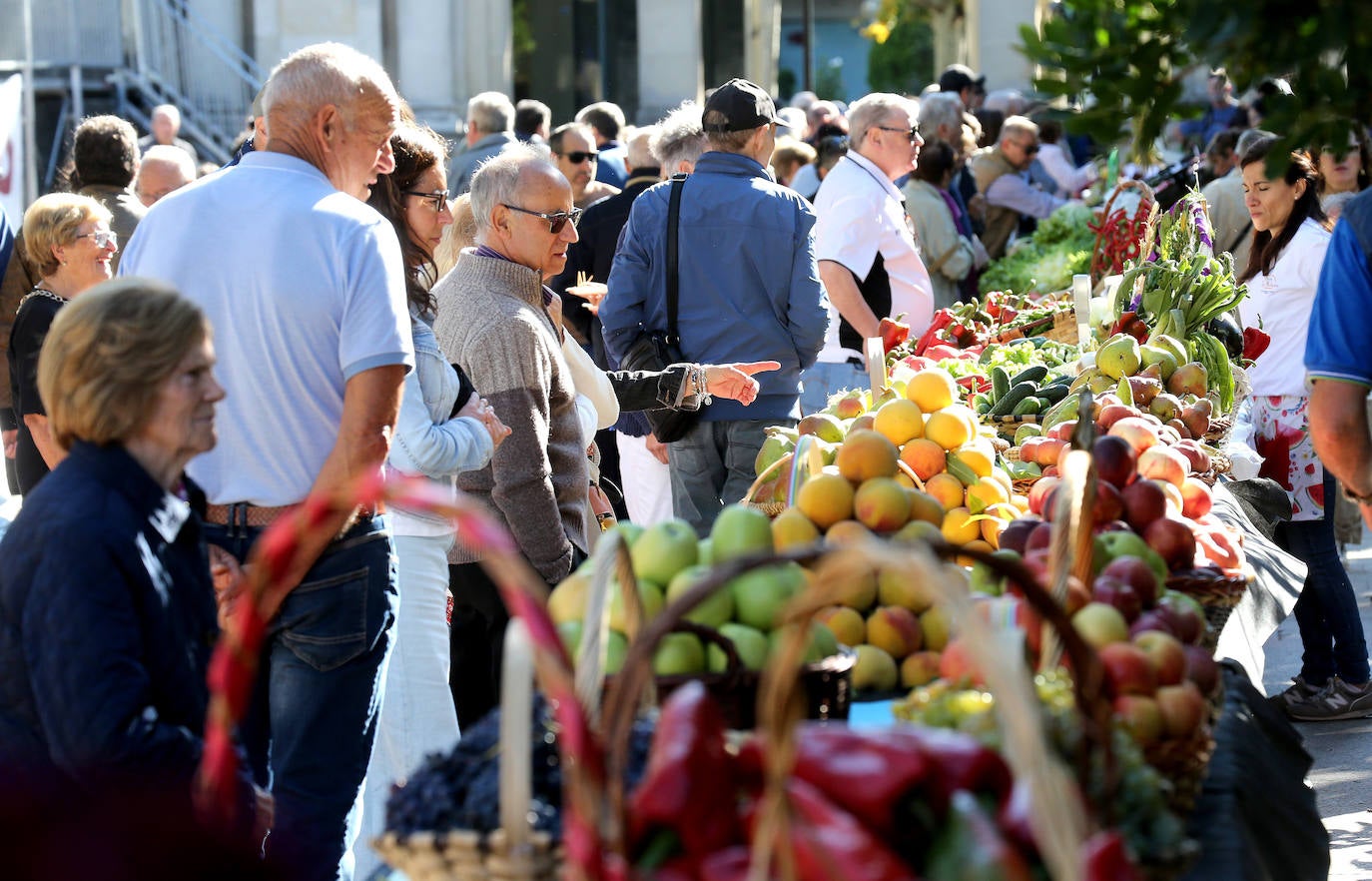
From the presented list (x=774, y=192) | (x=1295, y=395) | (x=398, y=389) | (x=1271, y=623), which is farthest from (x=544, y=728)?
(x=1295, y=395)

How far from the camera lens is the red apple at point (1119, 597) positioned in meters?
2.54

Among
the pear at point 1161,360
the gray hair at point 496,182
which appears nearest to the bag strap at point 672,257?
the gray hair at point 496,182

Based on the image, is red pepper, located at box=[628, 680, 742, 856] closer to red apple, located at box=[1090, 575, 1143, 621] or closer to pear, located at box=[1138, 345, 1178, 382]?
red apple, located at box=[1090, 575, 1143, 621]

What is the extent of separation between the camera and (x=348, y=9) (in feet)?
49.2

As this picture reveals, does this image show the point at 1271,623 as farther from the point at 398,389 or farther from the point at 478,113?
the point at 478,113

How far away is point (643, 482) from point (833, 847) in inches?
187

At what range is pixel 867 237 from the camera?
6.44 m

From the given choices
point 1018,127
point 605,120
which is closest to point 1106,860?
point 605,120

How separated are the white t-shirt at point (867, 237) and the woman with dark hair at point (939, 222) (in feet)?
6.28

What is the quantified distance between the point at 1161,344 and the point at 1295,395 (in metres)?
0.96

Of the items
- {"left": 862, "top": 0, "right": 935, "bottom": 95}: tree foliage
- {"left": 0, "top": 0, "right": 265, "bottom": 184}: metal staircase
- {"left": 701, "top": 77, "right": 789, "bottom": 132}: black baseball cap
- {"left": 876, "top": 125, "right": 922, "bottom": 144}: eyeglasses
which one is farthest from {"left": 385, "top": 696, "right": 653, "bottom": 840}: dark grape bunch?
{"left": 862, "top": 0, "right": 935, "bottom": 95}: tree foliage

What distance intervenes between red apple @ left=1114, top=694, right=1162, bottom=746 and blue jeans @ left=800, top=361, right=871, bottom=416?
4.59 metres

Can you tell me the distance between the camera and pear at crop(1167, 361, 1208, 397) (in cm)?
523

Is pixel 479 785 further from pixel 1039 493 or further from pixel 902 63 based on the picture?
pixel 902 63
